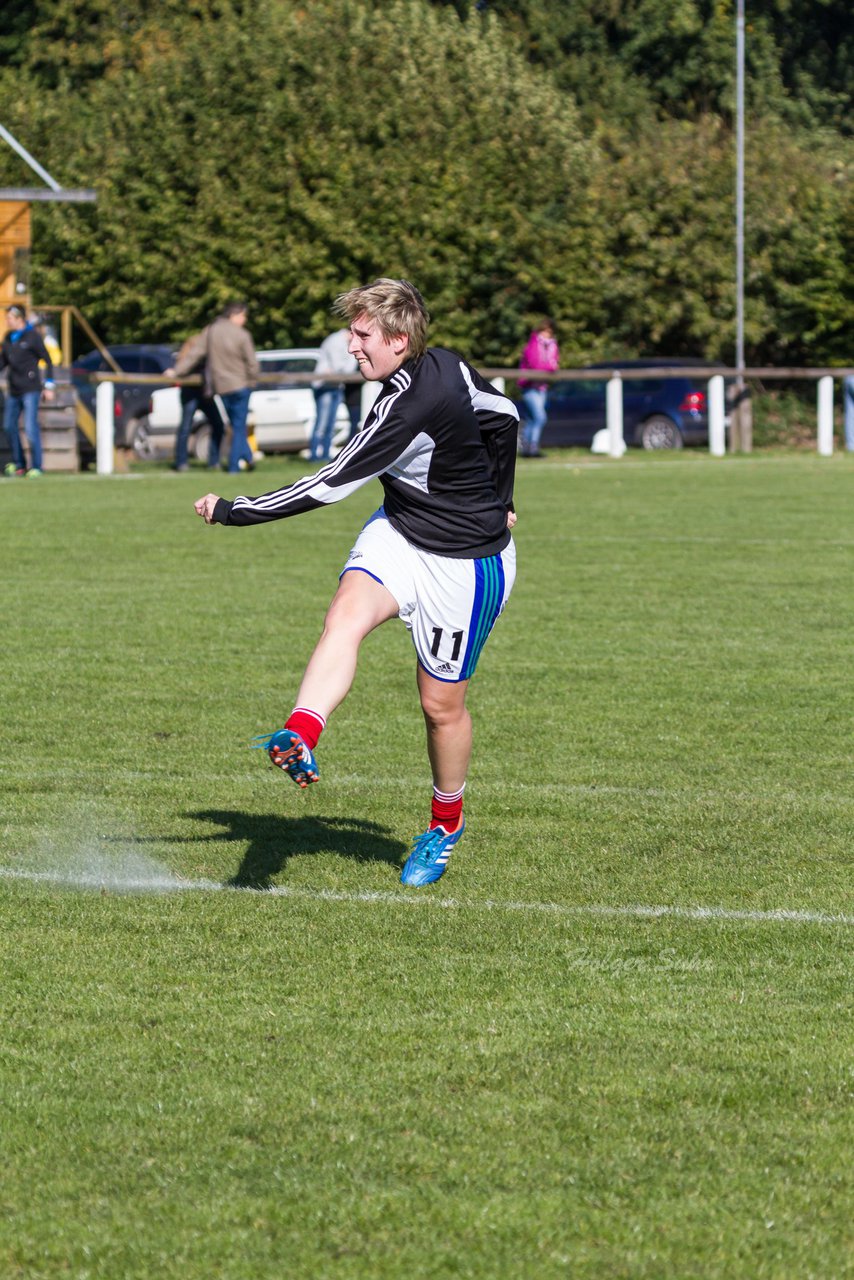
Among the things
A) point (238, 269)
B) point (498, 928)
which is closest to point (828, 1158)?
point (498, 928)

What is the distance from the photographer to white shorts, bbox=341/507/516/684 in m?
6.04

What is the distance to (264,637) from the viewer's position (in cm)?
1133

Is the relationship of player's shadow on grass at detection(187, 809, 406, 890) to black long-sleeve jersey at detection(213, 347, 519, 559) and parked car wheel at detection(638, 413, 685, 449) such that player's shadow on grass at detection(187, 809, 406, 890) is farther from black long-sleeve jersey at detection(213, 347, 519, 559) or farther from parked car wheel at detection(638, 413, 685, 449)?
parked car wheel at detection(638, 413, 685, 449)

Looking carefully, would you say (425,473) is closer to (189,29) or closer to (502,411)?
(502,411)

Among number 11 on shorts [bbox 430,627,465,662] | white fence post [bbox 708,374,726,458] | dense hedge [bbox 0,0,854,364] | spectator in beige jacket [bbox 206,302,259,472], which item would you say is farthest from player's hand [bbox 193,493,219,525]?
dense hedge [bbox 0,0,854,364]

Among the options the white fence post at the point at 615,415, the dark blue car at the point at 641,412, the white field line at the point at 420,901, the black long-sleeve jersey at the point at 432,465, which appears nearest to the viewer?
the white field line at the point at 420,901

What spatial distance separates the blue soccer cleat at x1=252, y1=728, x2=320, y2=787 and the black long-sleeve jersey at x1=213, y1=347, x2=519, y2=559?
68cm

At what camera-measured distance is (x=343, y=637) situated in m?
5.84

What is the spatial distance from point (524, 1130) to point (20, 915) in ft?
7.08

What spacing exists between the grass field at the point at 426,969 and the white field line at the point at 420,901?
0.02 m

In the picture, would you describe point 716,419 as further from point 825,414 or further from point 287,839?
point 287,839

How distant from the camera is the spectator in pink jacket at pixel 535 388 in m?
29.5

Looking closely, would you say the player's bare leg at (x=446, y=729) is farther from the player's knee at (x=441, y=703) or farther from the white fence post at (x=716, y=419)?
the white fence post at (x=716, y=419)

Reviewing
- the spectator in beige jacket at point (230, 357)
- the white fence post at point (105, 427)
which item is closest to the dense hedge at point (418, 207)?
the white fence post at point (105, 427)
